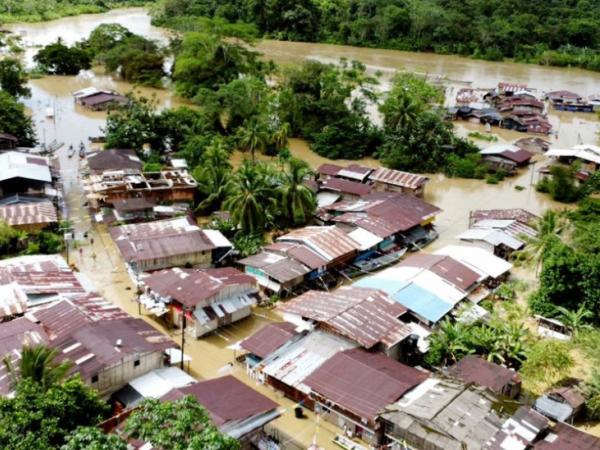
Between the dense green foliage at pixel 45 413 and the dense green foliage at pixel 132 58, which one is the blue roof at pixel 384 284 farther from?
the dense green foliage at pixel 132 58

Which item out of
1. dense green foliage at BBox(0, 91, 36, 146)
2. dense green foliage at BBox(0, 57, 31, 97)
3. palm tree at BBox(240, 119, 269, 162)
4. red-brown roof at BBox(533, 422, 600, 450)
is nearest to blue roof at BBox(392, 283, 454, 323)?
red-brown roof at BBox(533, 422, 600, 450)

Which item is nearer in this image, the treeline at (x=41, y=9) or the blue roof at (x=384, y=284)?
the blue roof at (x=384, y=284)

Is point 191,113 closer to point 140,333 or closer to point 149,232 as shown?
point 149,232

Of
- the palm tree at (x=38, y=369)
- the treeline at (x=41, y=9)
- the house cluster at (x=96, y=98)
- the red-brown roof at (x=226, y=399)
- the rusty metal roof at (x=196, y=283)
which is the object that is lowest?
the house cluster at (x=96, y=98)

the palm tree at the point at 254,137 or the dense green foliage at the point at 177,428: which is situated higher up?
the dense green foliage at the point at 177,428

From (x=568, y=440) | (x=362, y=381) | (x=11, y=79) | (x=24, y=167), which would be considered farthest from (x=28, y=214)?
(x=11, y=79)

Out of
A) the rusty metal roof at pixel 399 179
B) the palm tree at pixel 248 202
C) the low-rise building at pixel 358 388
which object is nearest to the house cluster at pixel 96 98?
the rusty metal roof at pixel 399 179

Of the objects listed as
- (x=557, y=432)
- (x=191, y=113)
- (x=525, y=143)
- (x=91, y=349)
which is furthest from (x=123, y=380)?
(x=525, y=143)
